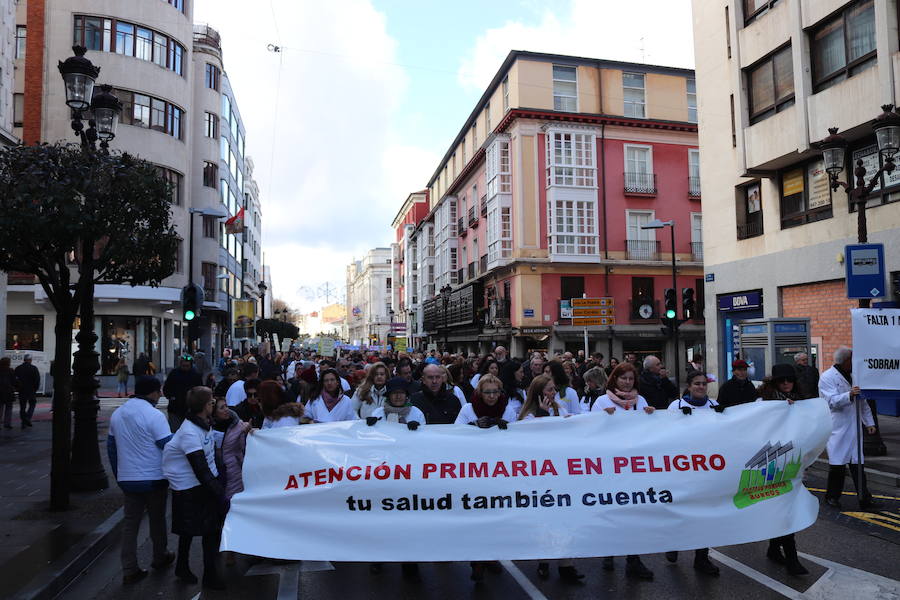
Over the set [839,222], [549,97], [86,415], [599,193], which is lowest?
[86,415]

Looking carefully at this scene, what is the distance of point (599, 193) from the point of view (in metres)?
37.5

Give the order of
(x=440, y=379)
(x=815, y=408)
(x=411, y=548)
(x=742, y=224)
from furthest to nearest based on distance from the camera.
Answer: (x=742, y=224)
(x=440, y=379)
(x=815, y=408)
(x=411, y=548)

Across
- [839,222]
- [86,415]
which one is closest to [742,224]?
[839,222]

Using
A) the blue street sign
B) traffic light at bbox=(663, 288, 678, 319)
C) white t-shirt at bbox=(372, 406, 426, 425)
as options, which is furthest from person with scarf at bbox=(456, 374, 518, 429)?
traffic light at bbox=(663, 288, 678, 319)

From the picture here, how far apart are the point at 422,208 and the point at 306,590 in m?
70.2

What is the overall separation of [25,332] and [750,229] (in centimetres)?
3079

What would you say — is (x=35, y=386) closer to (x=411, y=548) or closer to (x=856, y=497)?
(x=411, y=548)

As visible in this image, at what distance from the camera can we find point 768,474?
5.84m

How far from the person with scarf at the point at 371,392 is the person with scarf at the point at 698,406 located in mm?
3465

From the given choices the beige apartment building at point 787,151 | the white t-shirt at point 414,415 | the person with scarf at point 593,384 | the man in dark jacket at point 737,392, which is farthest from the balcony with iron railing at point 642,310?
the white t-shirt at point 414,415

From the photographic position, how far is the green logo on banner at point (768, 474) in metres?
5.72

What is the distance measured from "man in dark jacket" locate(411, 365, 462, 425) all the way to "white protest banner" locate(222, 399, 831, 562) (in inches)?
59.4

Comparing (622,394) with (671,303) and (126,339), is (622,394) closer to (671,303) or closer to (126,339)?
(671,303)

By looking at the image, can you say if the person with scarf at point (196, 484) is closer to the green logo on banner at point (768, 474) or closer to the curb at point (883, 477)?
the green logo on banner at point (768, 474)
